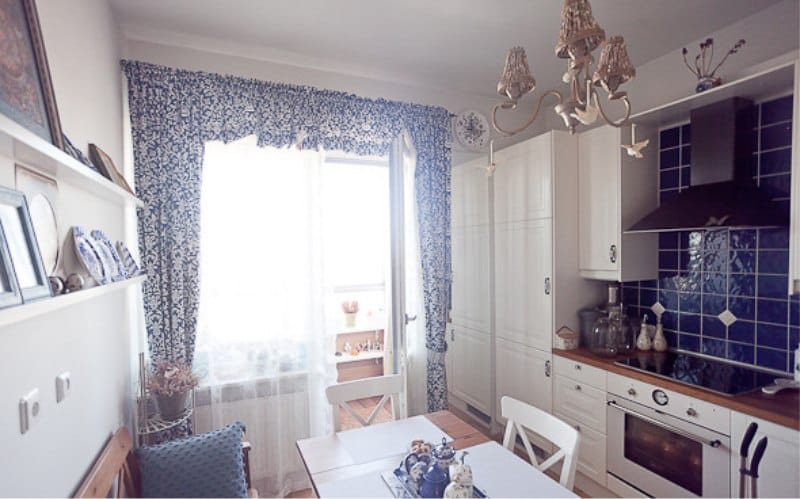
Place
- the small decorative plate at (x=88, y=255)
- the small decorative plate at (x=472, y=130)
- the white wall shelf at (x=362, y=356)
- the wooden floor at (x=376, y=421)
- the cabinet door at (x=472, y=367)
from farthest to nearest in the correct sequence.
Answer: the white wall shelf at (x=362, y=356), the cabinet door at (x=472, y=367), the small decorative plate at (x=472, y=130), the wooden floor at (x=376, y=421), the small decorative plate at (x=88, y=255)

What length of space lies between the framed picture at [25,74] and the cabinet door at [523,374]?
271cm

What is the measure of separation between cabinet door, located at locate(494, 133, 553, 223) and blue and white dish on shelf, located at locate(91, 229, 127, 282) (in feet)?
7.74

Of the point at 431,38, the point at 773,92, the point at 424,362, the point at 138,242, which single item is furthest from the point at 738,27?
the point at 138,242

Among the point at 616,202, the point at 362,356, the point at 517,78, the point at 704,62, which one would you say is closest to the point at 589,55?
the point at 517,78

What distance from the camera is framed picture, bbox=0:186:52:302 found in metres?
0.82

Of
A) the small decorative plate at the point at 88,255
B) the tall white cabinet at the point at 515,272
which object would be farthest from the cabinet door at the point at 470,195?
the small decorative plate at the point at 88,255

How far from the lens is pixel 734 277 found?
7.07 ft

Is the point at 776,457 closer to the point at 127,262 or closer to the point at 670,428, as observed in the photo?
the point at 670,428

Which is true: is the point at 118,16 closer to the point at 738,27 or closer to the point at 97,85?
the point at 97,85

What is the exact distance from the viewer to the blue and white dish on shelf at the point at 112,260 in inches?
57.4

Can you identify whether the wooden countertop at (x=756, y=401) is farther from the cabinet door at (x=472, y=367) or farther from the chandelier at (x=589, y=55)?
the chandelier at (x=589, y=55)

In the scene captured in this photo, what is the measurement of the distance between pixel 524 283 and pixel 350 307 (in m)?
1.90

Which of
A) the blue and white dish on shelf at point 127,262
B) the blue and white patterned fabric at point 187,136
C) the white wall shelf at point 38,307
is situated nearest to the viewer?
the white wall shelf at point 38,307

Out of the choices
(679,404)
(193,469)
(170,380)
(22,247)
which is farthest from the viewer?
(170,380)
